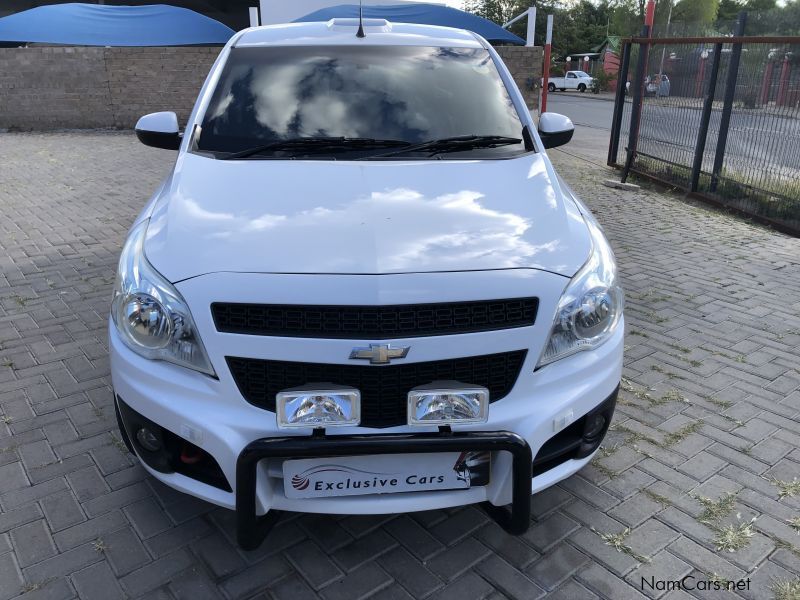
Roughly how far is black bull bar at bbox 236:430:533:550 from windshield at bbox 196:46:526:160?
61.1 inches

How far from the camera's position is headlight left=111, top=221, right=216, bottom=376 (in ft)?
7.41

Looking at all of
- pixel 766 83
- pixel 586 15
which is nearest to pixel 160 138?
pixel 766 83

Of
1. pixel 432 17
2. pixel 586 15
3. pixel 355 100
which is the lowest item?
pixel 355 100

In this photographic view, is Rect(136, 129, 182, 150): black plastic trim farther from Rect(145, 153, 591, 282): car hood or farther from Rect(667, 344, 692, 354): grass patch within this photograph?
Rect(667, 344, 692, 354): grass patch

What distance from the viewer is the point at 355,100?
11.4 feet

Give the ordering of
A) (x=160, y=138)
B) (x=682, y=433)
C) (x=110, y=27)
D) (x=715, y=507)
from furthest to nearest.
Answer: (x=110, y=27), (x=160, y=138), (x=682, y=433), (x=715, y=507)

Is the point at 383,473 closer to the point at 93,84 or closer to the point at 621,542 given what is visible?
the point at 621,542

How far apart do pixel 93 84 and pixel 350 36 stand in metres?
A: 13.5

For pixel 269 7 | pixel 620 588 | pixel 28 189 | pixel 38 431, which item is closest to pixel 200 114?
pixel 38 431

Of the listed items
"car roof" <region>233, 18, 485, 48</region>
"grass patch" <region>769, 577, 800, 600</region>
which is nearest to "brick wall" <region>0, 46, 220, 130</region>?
"car roof" <region>233, 18, 485, 48</region>

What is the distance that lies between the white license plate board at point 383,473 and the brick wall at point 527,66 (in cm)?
1320

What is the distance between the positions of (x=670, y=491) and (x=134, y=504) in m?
2.33

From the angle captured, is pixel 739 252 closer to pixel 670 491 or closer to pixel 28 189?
pixel 670 491
